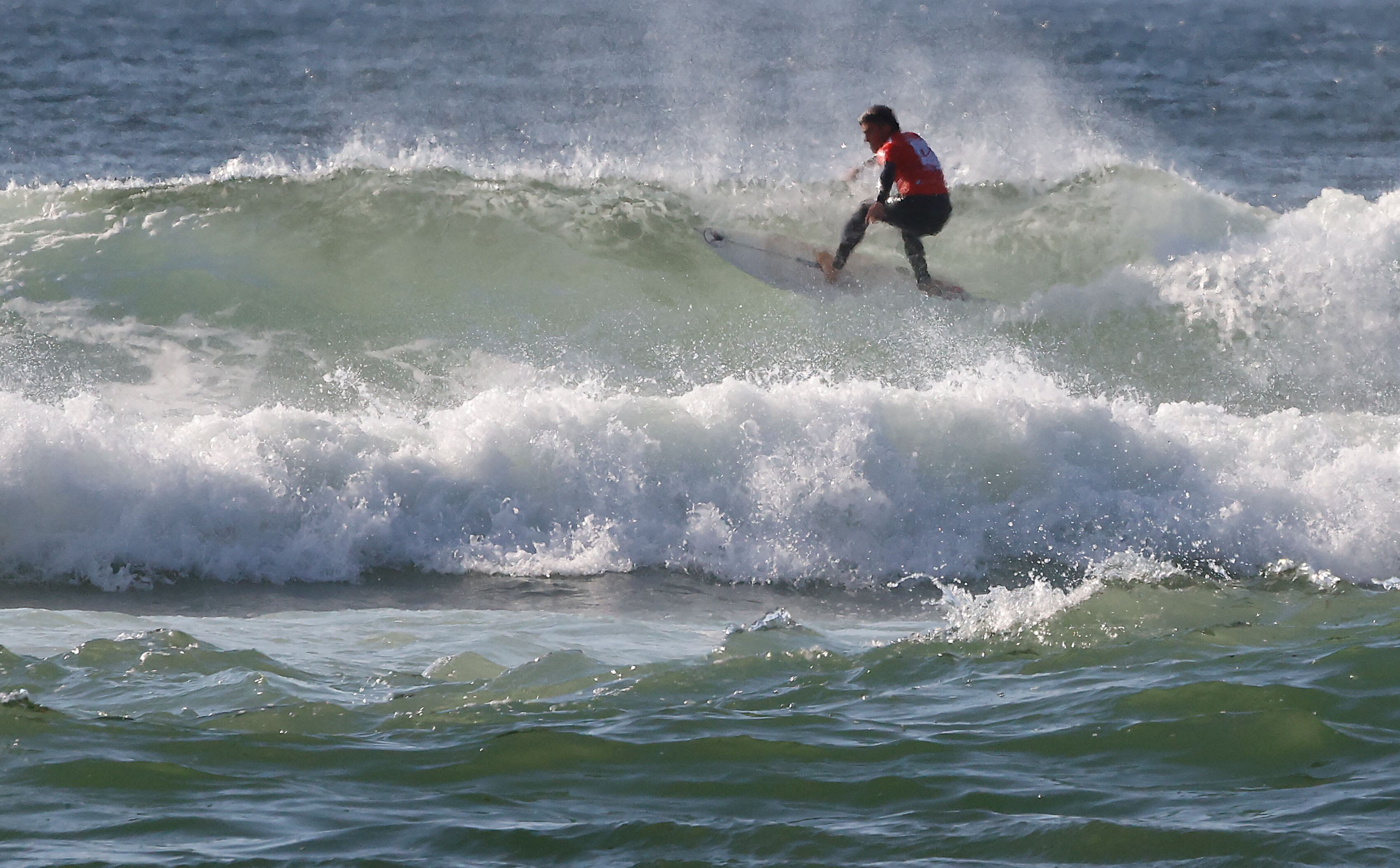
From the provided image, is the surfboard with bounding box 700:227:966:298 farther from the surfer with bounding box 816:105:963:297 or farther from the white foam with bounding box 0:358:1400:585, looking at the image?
the white foam with bounding box 0:358:1400:585

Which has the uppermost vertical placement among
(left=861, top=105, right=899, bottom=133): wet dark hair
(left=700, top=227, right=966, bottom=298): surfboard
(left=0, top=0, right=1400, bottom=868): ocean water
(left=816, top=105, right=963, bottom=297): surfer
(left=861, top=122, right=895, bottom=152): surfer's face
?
(left=861, top=105, right=899, bottom=133): wet dark hair

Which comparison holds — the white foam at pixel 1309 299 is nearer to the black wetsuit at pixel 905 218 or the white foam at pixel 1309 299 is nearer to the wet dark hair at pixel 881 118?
the black wetsuit at pixel 905 218

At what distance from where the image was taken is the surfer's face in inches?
437

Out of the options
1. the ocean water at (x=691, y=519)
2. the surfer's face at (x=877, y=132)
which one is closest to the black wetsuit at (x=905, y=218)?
the surfer's face at (x=877, y=132)

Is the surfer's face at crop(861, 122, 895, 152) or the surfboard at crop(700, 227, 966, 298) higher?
the surfer's face at crop(861, 122, 895, 152)

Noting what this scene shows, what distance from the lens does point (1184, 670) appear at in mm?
4922

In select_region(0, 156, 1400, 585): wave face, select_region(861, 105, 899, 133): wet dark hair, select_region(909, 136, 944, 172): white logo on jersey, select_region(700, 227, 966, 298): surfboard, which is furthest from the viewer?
select_region(700, 227, 966, 298): surfboard

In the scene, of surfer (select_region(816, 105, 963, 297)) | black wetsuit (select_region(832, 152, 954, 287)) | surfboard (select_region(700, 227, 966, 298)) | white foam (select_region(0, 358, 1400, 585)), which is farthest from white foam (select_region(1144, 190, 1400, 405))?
white foam (select_region(0, 358, 1400, 585))

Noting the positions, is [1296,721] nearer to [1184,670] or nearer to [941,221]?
[1184,670]

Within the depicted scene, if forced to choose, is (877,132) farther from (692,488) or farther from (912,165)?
(692,488)

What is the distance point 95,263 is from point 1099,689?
10115 millimetres

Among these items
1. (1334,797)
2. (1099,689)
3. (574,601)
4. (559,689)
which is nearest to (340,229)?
(574,601)

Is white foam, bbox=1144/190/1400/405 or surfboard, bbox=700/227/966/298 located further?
white foam, bbox=1144/190/1400/405

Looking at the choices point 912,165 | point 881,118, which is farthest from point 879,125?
point 912,165
